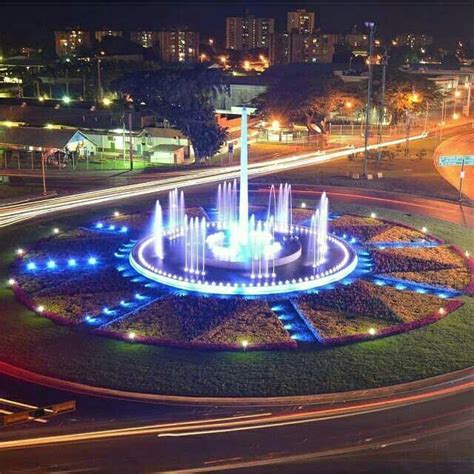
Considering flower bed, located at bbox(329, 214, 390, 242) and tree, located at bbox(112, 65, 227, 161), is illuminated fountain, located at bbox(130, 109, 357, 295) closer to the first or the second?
flower bed, located at bbox(329, 214, 390, 242)

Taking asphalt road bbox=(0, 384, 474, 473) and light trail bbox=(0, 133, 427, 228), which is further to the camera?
light trail bbox=(0, 133, 427, 228)

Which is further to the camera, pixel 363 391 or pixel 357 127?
pixel 357 127

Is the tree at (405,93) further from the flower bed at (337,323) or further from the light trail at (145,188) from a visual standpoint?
the flower bed at (337,323)

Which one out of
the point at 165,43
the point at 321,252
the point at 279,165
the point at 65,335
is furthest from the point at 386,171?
the point at 165,43

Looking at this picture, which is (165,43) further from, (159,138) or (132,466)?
(132,466)

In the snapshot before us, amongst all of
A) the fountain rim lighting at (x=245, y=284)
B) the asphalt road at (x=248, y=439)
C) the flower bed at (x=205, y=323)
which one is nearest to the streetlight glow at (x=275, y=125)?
the fountain rim lighting at (x=245, y=284)

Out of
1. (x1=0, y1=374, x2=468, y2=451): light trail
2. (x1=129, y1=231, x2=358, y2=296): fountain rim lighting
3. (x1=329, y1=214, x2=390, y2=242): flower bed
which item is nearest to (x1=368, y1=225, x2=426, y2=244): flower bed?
(x1=329, y1=214, x2=390, y2=242): flower bed
